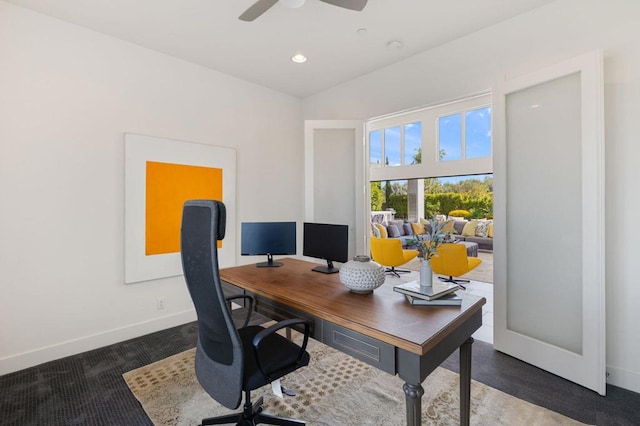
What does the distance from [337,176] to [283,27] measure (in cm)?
186

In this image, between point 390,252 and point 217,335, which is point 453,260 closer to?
point 390,252

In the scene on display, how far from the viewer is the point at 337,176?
4.02 m

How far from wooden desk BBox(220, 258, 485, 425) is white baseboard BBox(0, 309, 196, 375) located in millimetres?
1667

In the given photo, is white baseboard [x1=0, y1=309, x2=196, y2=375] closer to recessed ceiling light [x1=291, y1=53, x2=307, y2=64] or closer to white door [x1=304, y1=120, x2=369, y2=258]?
white door [x1=304, y1=120, x2=369, y2=258]

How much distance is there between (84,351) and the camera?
270 cm

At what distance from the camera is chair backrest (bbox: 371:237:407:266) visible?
190 inches

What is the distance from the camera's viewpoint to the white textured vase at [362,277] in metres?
1.72

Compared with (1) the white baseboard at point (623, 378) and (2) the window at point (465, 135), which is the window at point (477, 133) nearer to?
(2) the window at point (465, 135)

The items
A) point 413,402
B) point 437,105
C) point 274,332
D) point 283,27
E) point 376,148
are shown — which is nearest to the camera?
point 413,402

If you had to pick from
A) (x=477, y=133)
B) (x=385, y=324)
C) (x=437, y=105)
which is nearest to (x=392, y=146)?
(x=477, y=133)

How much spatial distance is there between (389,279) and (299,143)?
2.99 meters

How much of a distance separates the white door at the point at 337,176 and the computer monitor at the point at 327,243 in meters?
1.43

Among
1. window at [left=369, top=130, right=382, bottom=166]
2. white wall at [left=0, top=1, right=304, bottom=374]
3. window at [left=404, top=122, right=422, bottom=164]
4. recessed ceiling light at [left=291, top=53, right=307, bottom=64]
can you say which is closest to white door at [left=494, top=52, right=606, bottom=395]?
recessed ceiling light at [left=291, top=53, right=307, bottom=64]

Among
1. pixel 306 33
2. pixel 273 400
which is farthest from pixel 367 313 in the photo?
pixel 306 33
